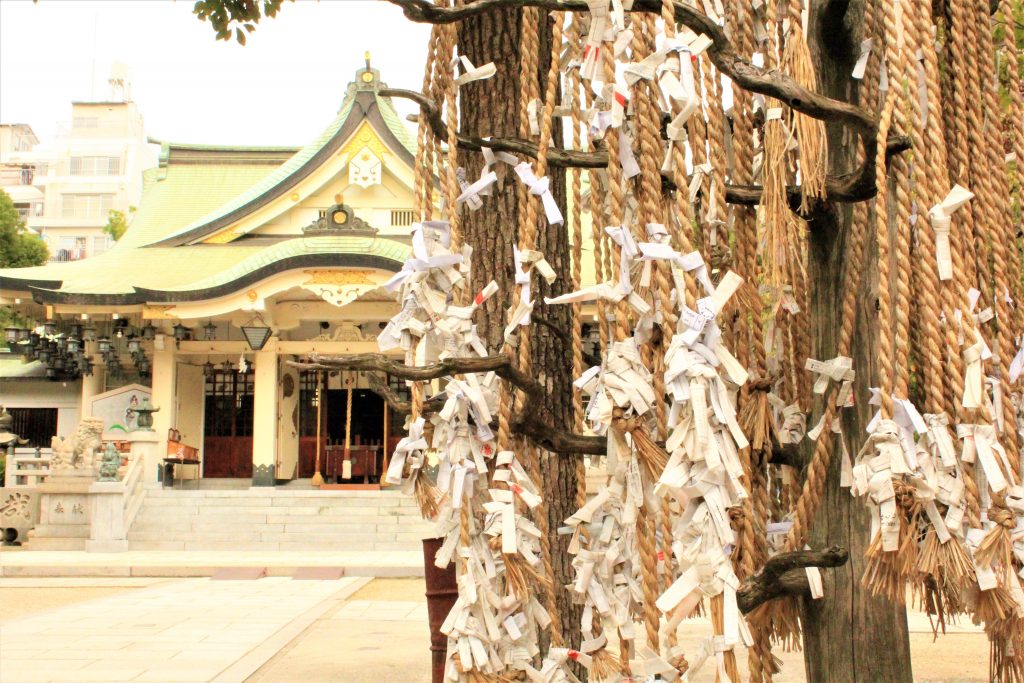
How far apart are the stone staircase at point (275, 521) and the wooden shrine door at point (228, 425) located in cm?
366

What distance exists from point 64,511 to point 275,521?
3194 millimetres

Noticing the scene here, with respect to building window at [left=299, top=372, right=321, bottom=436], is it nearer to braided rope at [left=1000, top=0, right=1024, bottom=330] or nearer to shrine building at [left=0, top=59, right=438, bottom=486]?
shrine building at [left=0, top=59, right=438, bottom=486]

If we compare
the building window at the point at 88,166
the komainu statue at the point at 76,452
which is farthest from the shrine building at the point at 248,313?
the building window at the point at 88,166

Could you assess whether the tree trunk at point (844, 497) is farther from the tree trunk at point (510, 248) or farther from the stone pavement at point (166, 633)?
the stone pavement at point (166, 633)

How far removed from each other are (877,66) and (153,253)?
20719mm

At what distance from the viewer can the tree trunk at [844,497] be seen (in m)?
1.79

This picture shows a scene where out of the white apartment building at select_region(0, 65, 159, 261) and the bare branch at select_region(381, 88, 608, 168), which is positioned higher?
the white apartment building at select_region(0, 65, 159, 261)

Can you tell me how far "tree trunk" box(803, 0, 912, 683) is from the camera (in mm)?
1785

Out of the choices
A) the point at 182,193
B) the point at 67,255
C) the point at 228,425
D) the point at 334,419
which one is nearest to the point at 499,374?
the point at 334,419

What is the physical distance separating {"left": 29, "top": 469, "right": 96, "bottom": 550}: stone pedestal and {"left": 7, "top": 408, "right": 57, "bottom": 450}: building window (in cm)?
746

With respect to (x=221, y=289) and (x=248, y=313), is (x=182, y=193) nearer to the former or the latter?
(x=248, y=313)

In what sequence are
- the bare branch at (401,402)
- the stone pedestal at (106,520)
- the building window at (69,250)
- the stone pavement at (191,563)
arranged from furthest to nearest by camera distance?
the building window at (69,250) → the stone pedestal at (106,520) → the stone pavement at (191,563) → the bare branch at (401,402)

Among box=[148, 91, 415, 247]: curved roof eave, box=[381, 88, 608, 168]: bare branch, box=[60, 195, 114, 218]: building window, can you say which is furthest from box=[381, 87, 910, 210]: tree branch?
box=[60, 195, 114, 218]: building window

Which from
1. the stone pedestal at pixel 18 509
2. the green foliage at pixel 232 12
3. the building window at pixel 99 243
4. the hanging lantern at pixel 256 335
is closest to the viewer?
the green foliage at pixel 232 12
